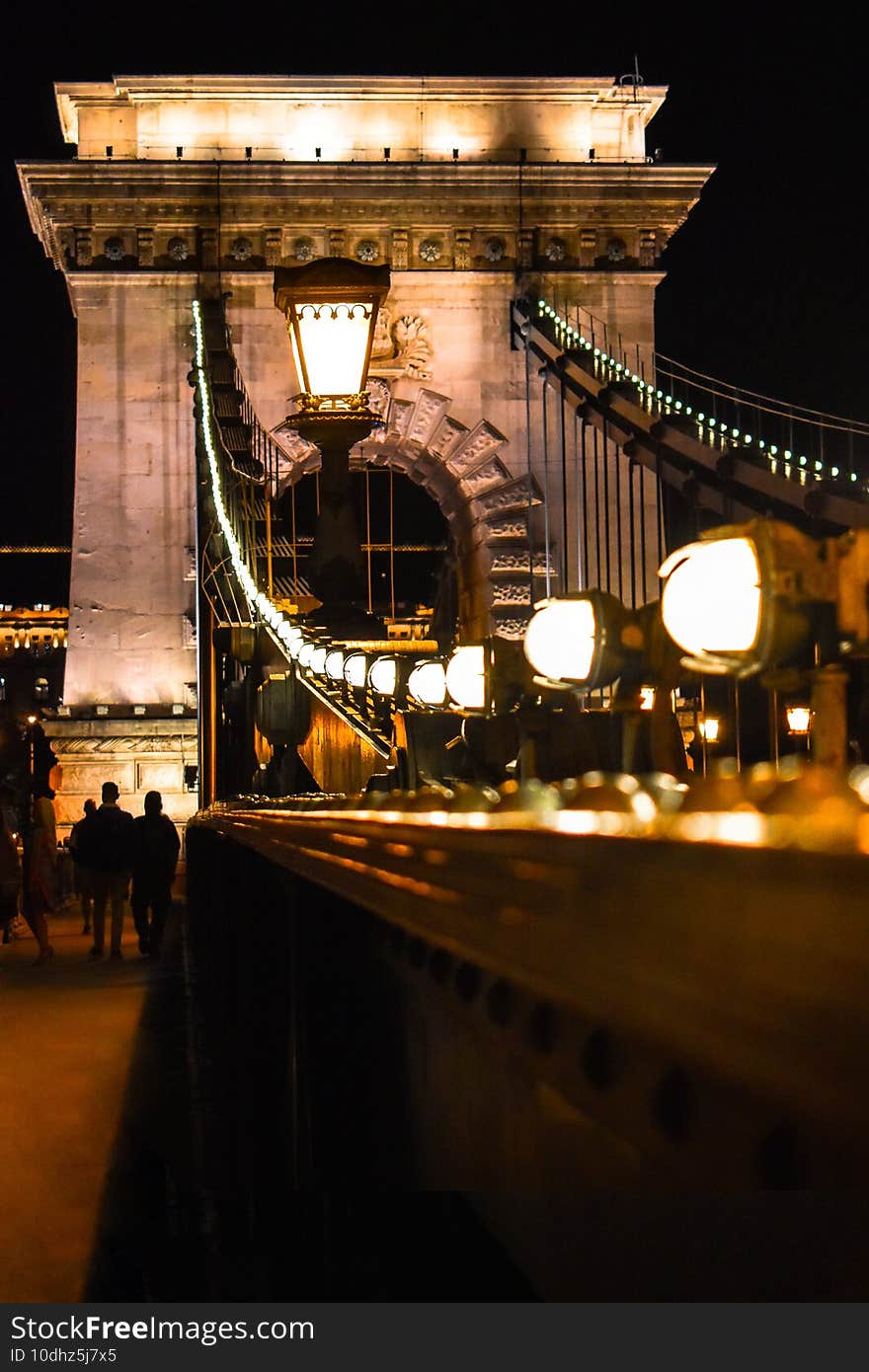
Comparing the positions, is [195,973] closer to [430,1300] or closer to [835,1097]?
[430,1300]

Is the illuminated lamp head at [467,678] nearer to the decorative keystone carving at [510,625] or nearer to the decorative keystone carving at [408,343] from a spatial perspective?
the decorative keystone carving at [510,625]

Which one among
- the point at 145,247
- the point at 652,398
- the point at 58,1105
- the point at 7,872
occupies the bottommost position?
the point at 58,1105

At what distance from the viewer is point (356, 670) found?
7273 millimetres

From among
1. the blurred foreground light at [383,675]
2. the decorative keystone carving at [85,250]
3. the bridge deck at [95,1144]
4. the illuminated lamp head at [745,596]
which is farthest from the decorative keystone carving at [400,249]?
the illuminated lamp head at [745,596]

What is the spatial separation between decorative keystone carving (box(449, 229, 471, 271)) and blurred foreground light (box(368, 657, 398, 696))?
1952cm

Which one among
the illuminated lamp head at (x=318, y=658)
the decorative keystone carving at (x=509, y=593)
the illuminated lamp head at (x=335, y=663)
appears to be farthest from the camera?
the decorative keystone carving at (x=509, y=593)

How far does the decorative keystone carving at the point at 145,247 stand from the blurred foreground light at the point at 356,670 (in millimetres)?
19557

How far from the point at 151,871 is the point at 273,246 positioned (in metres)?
14.5

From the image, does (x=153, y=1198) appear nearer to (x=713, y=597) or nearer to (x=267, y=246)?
(x=713, y=597)

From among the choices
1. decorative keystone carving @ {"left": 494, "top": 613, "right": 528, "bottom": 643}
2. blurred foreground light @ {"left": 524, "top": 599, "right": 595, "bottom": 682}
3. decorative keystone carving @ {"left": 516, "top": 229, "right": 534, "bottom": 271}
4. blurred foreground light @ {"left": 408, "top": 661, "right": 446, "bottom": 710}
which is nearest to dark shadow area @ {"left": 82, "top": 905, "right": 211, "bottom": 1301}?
blurred foreground light @ {"left": 524, "top": 599, "right": 595, "bottom": 682}

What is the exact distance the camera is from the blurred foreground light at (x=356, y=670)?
7.19m

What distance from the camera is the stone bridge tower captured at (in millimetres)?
25109

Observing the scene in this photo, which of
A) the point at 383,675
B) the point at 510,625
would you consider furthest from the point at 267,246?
the point at 383,675

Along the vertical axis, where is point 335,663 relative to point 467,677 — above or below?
above
